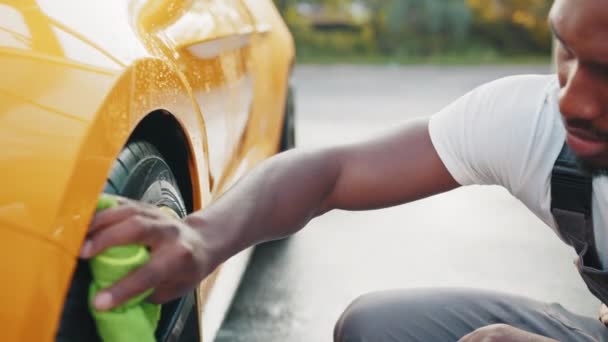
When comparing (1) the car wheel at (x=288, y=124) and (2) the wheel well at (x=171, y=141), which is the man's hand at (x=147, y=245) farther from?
(1) the car wheel at (x=288, y=124)

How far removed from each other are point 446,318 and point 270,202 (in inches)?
24.4

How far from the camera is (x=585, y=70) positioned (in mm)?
1434

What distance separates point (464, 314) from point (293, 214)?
583 mm

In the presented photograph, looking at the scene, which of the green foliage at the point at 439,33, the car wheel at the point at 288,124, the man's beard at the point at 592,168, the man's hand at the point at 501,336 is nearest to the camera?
the man's beard at the point at 592,168

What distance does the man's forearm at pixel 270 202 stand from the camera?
1581 millimetres

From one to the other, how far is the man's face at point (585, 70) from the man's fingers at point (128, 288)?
761 mm

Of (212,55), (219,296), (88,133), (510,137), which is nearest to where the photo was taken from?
(88,133)

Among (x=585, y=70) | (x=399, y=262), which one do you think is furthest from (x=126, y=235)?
(x=399, y=262)

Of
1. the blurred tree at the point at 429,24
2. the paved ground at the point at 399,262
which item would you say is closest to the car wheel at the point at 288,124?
the paved ground at the point at 399,262

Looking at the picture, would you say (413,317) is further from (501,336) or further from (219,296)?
Answer: (219,296)

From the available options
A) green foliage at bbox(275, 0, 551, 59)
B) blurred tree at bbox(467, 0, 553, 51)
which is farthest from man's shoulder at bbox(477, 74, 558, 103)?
blurred tree at bbox(467, 0, 553, 51)

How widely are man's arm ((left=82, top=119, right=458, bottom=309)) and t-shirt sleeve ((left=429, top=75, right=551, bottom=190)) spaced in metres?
0.05

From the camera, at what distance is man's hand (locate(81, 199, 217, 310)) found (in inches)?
49.4

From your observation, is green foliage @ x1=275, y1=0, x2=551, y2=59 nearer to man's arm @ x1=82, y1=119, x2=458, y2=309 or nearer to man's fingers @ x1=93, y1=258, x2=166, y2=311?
man's arm @ x1=82, y1=119, x2=458, y2=309
